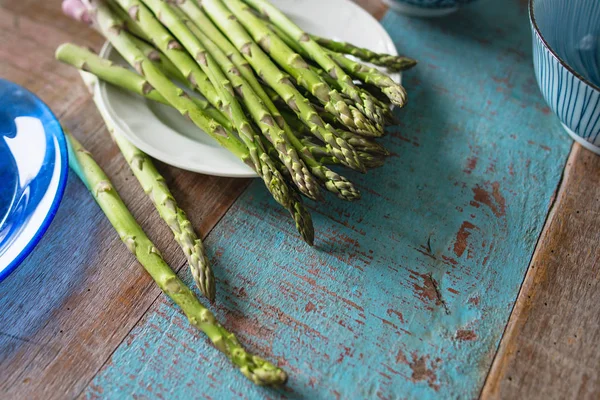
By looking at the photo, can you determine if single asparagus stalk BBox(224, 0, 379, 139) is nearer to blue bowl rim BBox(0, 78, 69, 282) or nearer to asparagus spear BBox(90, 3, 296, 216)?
asparagus spear BBox(90, 3, 296, 216)

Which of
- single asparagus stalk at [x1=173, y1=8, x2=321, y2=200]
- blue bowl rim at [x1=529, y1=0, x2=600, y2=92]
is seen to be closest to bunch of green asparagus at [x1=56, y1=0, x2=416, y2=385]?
single asparagus stalk at [x1=173, y1=8, x2=321, y2=200]

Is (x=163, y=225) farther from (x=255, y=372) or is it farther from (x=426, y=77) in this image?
(x=426, y=77)

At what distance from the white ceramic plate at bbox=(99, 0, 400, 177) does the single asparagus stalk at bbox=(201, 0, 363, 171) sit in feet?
0.49

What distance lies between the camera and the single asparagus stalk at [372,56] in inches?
44.6

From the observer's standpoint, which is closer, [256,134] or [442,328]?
[442,328]

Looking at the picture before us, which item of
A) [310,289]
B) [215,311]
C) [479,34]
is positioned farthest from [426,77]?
[215,311]

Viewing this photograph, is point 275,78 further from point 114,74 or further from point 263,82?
point 114,74

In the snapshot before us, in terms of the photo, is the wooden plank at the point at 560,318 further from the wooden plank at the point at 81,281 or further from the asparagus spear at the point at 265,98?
the wooden plank at the point at 81,281

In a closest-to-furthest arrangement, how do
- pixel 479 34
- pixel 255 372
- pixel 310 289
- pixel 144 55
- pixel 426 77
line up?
pixel 255 372 → pixel 310 289 → pixel 144 55 → pixel 426 77 → pixel 479 34

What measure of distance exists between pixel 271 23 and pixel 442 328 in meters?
0.75

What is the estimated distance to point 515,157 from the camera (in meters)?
1.12

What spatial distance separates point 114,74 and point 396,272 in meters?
0.72

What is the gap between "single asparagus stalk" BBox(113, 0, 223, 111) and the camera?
42.0 inches

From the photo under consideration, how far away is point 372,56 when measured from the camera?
1.14 meters
